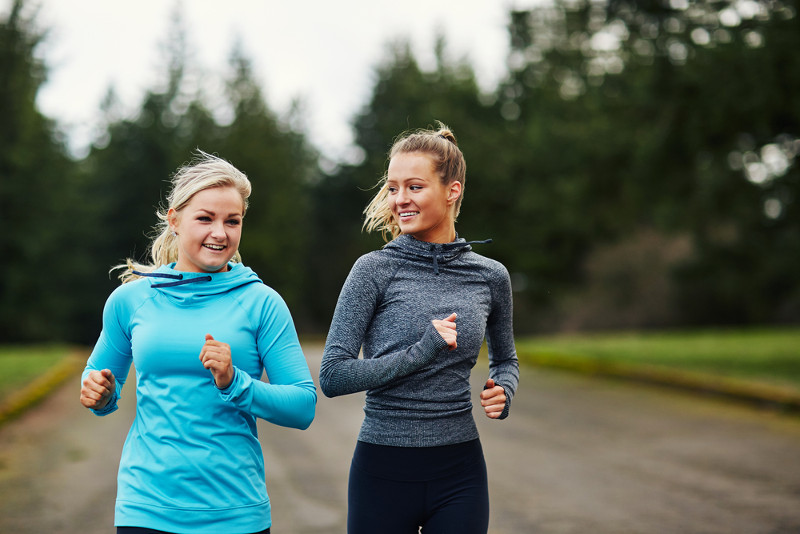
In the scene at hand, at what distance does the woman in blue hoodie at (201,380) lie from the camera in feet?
8.57

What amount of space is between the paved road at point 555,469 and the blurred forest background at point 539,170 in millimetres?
5505

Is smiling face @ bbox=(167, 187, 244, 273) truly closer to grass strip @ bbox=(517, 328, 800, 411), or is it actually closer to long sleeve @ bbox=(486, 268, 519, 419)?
long sleeve @ bbox=(486, 268, 519, 419)

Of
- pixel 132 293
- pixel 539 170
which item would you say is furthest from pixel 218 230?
pixel 539 170

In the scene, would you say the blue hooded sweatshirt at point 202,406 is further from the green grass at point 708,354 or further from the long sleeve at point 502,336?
the green grass at point 708,354

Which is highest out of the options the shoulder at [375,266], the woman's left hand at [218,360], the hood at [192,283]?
the shoulder at [375,266]

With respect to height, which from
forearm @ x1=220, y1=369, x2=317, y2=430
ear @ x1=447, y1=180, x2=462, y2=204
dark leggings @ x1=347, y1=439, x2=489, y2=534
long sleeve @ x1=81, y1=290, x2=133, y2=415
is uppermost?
ear @ x1=447, y1=180, x2=462, y2=204

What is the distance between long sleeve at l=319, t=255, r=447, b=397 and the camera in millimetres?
2701

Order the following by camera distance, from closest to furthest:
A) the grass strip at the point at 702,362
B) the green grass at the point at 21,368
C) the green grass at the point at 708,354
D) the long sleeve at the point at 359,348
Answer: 1. the long sleeve at the point at 359,348
2. the grass strip at the point at 702,362
3. the green grass at the point at 21,368
4. the green grass at the point at 708,354

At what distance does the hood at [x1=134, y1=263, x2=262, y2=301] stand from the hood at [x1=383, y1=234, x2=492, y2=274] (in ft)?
1.67

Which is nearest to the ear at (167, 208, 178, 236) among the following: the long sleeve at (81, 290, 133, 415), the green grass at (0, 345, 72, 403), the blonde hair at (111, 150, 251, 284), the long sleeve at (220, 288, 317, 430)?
the blonde hair at (111, 150, 251, 284)

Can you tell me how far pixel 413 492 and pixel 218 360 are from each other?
2.63 ft

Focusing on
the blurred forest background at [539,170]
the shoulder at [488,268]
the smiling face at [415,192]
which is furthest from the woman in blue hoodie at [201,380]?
the blurred forest background at [539,170]

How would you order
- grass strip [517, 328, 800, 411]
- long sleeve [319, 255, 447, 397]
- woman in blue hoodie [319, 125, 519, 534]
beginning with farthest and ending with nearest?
grass strip [517, 328, 800, 411] → woman in blue hoodie [319, 125, 519, 534] → long sleeve [319, 255, 447, 397]

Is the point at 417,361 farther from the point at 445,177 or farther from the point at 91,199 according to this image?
the point at 91,199
